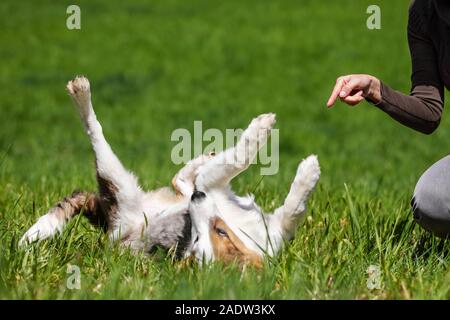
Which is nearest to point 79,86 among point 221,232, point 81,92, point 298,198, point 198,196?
point 81,92

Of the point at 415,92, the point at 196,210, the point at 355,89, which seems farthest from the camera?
the point at 415,92

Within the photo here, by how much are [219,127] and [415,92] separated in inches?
327

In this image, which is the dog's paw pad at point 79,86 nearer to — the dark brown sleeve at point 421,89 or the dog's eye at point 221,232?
the dog's eye at point 221,232

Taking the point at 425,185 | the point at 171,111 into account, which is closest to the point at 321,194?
the point at 425,185

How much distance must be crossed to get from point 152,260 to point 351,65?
1210 cm

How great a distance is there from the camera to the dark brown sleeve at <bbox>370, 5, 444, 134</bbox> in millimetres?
4332

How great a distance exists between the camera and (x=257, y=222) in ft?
14.5

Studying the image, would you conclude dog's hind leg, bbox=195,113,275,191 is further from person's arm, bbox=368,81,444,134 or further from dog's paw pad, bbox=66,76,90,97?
dog's paw pad, bbox=66,76,90,97

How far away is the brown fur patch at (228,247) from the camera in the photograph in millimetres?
4070

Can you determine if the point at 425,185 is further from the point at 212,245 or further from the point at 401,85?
the point at 401,85

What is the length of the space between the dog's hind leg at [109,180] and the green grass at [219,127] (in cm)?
18

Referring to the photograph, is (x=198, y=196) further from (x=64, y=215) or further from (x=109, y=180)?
(x=64, y=215)

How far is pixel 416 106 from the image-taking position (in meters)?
4.36
